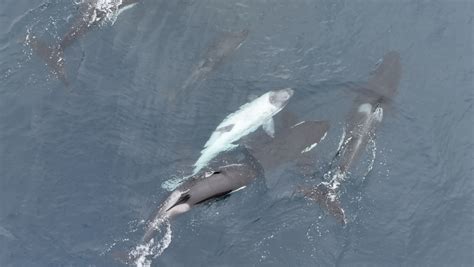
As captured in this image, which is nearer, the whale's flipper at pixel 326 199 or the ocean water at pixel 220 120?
the ocean water at pixel 220 120

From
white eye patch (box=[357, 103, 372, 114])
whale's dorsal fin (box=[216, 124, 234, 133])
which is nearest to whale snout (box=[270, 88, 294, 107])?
whale's dorsal fin (box=[216, 124, 234, 133])

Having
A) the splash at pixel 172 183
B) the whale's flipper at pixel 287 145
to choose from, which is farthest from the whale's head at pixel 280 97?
the splash at pixel 172 183

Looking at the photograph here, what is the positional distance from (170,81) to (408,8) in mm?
9698

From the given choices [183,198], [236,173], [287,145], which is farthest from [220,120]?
[183,198]

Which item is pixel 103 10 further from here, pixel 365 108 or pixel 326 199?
pixel 326 199

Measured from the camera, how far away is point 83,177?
2016 cm

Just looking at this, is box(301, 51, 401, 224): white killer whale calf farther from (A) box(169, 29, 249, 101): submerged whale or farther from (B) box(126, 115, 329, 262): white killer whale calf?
(A) box(169, 29, 249, 101): submerged whale

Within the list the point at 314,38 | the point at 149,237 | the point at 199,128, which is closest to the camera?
the point at 149,237

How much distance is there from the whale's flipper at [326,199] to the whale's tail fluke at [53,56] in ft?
31.4

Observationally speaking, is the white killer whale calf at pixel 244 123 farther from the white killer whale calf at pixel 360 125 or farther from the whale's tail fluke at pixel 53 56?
the whale's tail fluke at pixel 53 56

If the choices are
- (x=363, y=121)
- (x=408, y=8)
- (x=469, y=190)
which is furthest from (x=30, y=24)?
(x=469, y=190)

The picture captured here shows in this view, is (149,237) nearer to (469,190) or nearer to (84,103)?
(84,103)

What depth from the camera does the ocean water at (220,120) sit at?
19.5 m

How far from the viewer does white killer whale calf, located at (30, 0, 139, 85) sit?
849 inches
